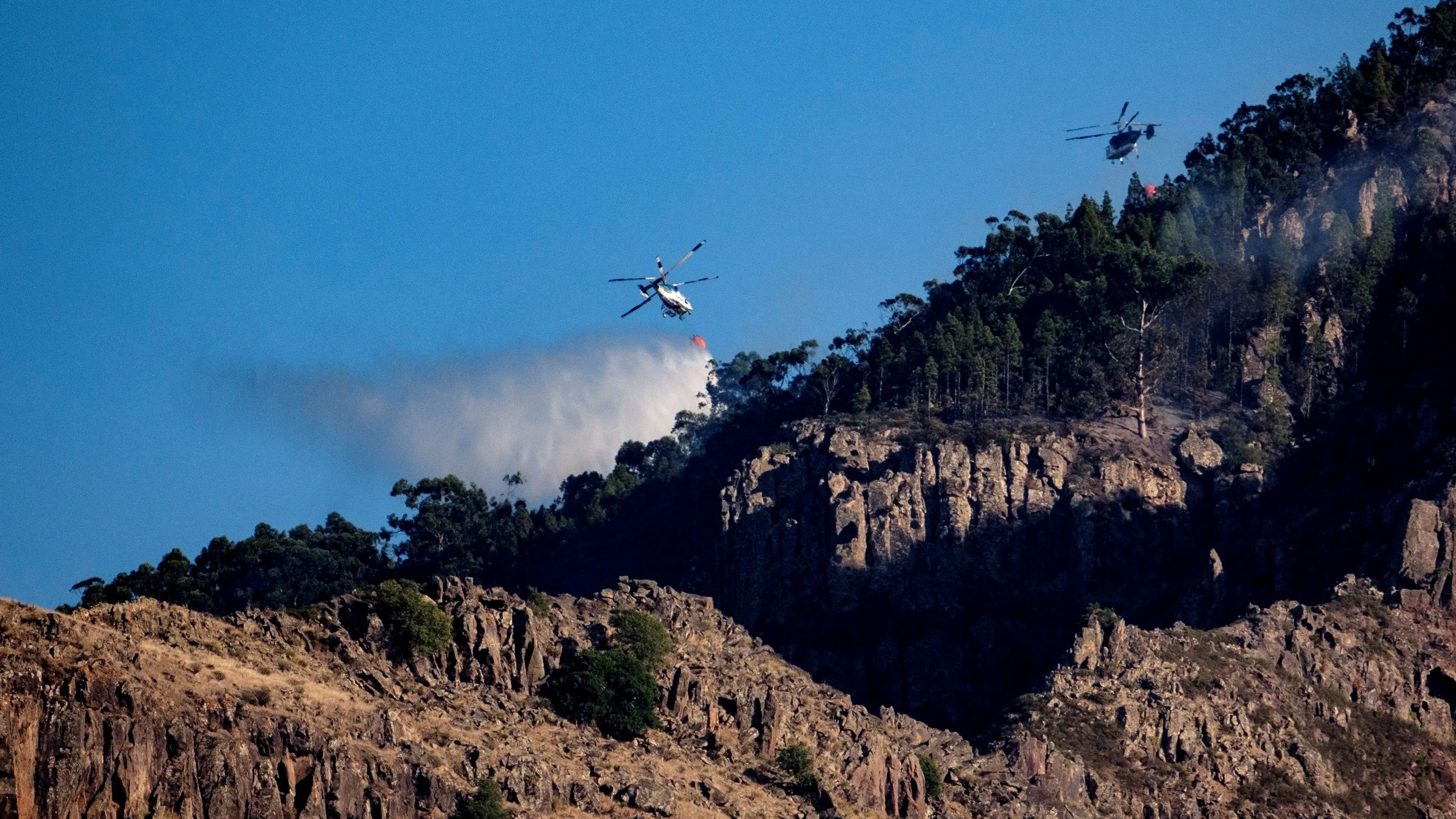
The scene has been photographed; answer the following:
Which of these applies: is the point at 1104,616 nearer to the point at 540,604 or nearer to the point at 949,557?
the point at 949,557

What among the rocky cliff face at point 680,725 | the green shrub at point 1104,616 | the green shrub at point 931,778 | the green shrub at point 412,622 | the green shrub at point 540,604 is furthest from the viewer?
the green shrub at point 1104,616

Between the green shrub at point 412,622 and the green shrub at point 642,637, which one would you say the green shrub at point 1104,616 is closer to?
the green shrub at point 642,637

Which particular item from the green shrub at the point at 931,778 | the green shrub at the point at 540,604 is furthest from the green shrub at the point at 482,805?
the green shrub at the point at 931,778

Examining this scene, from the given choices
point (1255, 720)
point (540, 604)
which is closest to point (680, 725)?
point (540, 604)

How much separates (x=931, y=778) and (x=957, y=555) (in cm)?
4399

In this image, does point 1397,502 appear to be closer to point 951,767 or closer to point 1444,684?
point 1444,684

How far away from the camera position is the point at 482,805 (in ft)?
406

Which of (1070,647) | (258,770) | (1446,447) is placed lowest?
(258,770)

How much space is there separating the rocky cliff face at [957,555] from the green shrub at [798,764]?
3695 cm

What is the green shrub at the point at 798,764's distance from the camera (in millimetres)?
142250

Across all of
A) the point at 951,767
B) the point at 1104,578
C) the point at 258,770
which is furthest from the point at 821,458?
the point at 258,770

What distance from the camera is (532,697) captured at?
142 m

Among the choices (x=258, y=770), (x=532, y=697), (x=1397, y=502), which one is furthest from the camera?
(x=1397, y=502)

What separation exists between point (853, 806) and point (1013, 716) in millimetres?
24025
